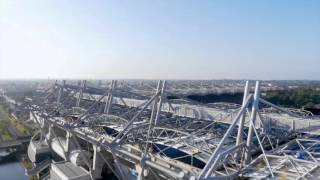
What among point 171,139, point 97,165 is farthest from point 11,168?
point 171,139

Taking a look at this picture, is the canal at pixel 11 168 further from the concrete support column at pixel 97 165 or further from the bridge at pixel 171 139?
the concrete support column at pixel 97 165

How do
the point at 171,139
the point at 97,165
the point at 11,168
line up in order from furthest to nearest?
1. the point at 11,168
2. the point at 97,165
3. the point at 171,139

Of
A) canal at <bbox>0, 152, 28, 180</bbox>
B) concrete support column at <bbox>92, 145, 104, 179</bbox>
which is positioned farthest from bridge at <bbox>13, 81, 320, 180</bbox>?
canal at <bbox>0, 152, 28, 180</bbox>

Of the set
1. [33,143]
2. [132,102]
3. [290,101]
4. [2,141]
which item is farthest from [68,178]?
[290,101]

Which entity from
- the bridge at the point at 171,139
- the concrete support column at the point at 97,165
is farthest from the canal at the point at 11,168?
the concrete support column at the point at 97,165

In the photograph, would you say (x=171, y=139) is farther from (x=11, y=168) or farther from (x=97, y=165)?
(x=11, y=168)

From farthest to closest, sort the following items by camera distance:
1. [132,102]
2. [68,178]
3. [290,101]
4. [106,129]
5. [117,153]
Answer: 1. [290,101]
2. [132,102]
3. [106,129]
4. [68,178]
5. [117,153]

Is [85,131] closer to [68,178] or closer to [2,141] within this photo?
[68,178]

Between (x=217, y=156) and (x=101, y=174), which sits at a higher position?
(x=217, y=156)

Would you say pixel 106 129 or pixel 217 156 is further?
pixel 106 129

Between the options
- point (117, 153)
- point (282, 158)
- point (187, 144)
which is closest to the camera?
point (282, 158)

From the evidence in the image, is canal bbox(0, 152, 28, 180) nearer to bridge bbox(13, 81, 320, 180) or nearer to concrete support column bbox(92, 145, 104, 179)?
bridge bbox(13, 81, 320, 180)
